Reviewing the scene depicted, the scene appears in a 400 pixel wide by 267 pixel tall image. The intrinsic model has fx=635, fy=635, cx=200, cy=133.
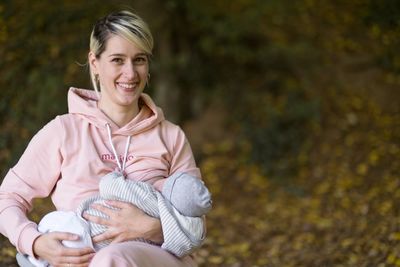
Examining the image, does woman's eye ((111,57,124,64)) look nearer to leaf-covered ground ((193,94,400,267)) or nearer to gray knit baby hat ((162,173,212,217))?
gray knit baby hat ((162,173,212,217))

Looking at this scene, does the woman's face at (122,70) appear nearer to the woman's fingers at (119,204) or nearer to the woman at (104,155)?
the woman at (104,155)

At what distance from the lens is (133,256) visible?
235 centimetres

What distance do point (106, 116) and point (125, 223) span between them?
1.84 feet

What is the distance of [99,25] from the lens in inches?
112

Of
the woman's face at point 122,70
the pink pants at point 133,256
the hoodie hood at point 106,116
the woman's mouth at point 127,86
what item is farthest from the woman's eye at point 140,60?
the pink pants at point 133,256

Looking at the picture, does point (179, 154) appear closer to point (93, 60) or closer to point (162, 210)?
point (162, 210)

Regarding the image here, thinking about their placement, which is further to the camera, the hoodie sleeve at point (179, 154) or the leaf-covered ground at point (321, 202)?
the leaf-covered ground at point (321, 202)

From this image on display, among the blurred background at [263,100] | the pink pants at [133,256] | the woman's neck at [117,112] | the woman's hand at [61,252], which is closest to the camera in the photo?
the pink pants at [133,256]

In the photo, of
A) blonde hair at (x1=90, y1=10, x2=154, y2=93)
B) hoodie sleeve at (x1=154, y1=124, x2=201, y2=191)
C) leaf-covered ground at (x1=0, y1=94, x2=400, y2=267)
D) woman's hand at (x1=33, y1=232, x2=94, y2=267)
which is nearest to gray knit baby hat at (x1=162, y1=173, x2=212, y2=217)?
hoodie sleeve at (x1=154, y1=124, x2=201, y2=191)

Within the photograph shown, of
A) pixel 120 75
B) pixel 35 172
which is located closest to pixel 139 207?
pixel 35 172

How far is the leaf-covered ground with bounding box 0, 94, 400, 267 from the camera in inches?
190

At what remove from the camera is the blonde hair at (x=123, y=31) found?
2.72 m

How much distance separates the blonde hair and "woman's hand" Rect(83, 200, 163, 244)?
692mm

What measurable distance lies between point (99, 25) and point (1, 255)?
1648 mm
